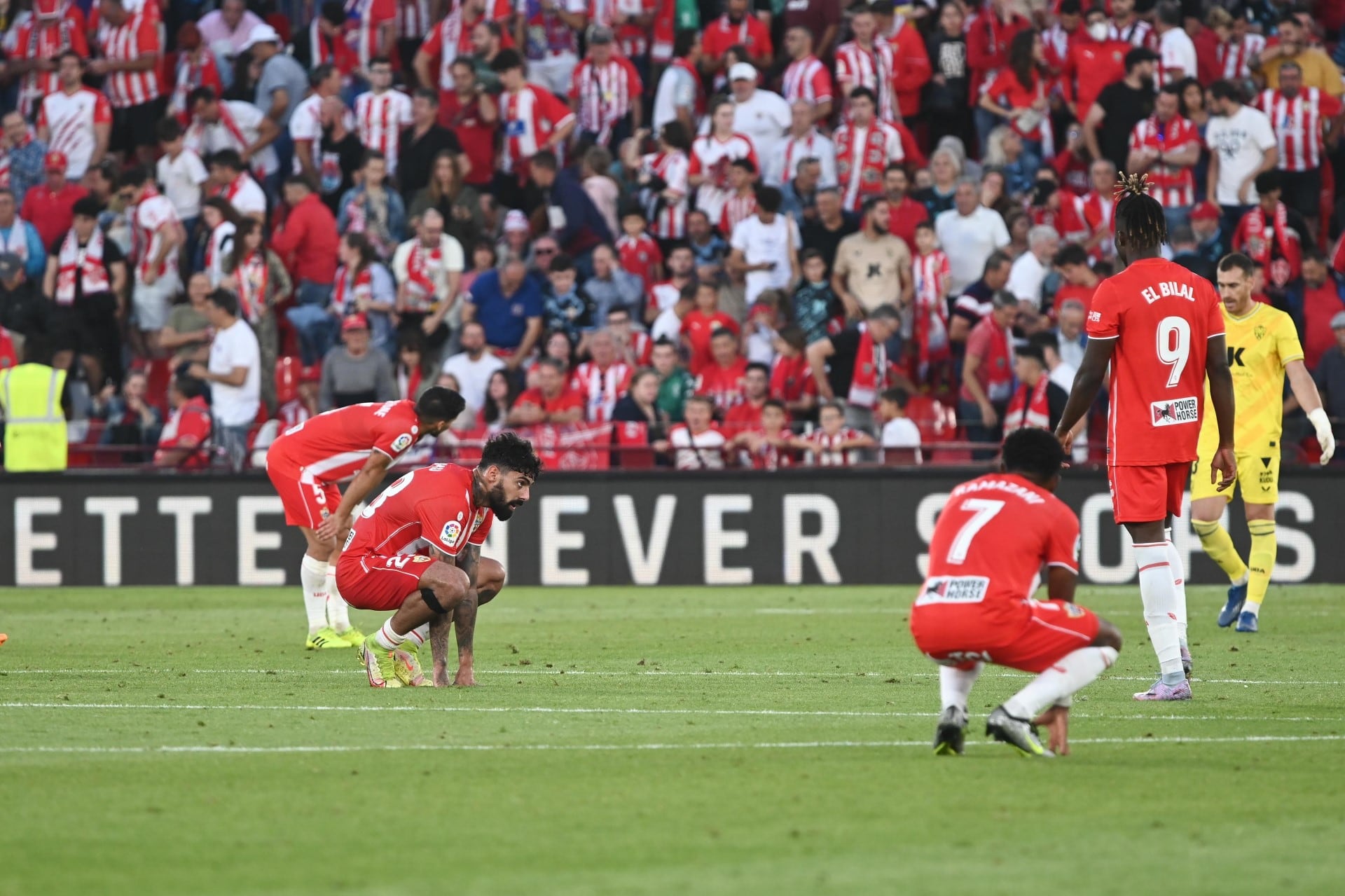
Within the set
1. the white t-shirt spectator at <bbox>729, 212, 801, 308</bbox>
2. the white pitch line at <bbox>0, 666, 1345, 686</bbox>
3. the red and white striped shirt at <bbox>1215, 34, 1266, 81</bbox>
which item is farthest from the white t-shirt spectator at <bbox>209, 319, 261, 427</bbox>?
the red and white striped shirt at <bbox>1215, 34, 1266, 81</bbox>

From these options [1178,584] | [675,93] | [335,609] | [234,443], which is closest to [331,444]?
[335,609]

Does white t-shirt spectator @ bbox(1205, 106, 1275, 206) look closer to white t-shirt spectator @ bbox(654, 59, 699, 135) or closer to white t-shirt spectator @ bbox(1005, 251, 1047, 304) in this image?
white t-shirt spectator @ bbox(1005, 251, 1047, 304)

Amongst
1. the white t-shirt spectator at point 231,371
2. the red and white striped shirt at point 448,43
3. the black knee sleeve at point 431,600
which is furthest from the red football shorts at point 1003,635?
the red and white striped shirt at point 448,43

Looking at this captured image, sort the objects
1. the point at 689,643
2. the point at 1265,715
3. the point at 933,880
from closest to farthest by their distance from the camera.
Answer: the point at 933,880 → the point at 1265,715 → the point at 689,643

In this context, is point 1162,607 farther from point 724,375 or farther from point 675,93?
point 675,93

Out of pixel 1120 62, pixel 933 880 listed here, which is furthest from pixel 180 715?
Result: pixel 1120 62

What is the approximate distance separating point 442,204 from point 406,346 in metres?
2.27

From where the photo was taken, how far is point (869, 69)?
23000 mm

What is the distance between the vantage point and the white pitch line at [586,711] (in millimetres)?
9305

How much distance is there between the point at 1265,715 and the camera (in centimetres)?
941

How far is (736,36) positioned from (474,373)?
5600 millimetres

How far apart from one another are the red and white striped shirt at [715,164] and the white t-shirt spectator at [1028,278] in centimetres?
340

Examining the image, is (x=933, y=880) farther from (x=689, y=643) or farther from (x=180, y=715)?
(x=689, y=643)

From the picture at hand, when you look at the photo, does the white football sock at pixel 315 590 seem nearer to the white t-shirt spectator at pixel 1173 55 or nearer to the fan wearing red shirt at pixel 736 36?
the fan wearing red shirt at pixel 736 36
